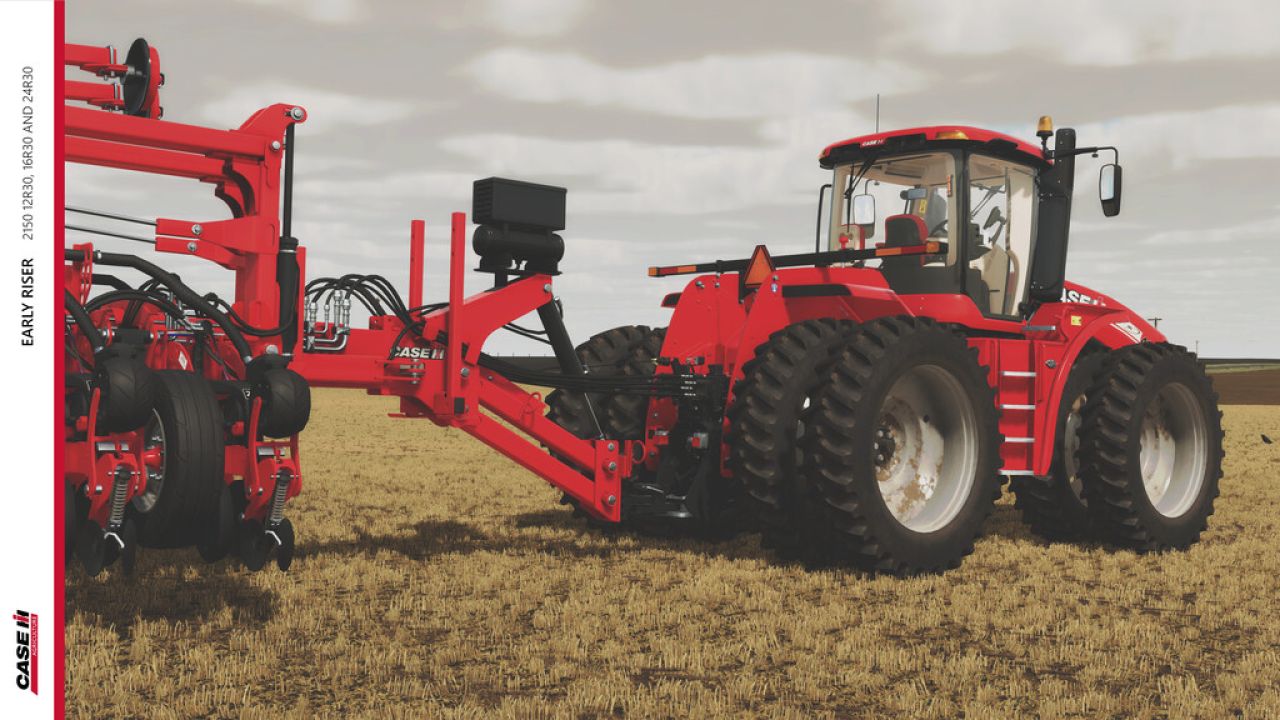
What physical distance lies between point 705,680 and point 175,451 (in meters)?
2.63

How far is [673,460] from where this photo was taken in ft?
27.3

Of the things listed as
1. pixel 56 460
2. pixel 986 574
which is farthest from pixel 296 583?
pixel 986 574

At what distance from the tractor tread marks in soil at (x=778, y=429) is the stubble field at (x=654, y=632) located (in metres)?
0.37

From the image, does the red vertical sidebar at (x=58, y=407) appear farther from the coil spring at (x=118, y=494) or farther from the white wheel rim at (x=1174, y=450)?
the white wheel rim at (x=1174, y=450)

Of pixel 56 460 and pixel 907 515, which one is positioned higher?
pixel 56 460

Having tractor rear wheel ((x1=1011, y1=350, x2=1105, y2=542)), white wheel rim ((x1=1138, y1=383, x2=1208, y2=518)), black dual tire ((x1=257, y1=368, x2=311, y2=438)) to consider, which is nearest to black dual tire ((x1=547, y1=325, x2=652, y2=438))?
black dual tire ((x1=257, y1=368, x2=311, y2=438))

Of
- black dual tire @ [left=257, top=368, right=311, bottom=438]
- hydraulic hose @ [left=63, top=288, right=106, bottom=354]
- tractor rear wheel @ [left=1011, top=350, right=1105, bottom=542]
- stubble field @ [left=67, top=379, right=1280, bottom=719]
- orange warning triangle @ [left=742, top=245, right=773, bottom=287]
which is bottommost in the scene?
stubble field @ [left=67, top=379, right=1280, bottom=719]

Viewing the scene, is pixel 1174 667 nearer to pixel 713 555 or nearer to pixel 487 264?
pixel 713 555

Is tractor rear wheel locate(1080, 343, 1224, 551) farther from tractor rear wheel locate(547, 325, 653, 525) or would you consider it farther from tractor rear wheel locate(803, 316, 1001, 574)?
tractor rear wheel locate(547, 325, 653, 525)

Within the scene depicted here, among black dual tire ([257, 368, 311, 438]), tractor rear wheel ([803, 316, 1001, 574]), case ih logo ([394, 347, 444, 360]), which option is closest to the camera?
black dual tire ([257, 368, 311, 438])

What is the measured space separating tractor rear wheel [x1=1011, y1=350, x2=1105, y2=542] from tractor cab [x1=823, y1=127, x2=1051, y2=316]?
2.42 feet

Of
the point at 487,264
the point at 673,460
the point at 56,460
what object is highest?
the point at 487,264

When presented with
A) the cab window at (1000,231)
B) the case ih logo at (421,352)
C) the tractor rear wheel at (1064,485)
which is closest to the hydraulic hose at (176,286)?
the case ih logo at (421,352)

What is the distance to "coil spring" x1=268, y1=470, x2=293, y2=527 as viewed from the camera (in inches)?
234
